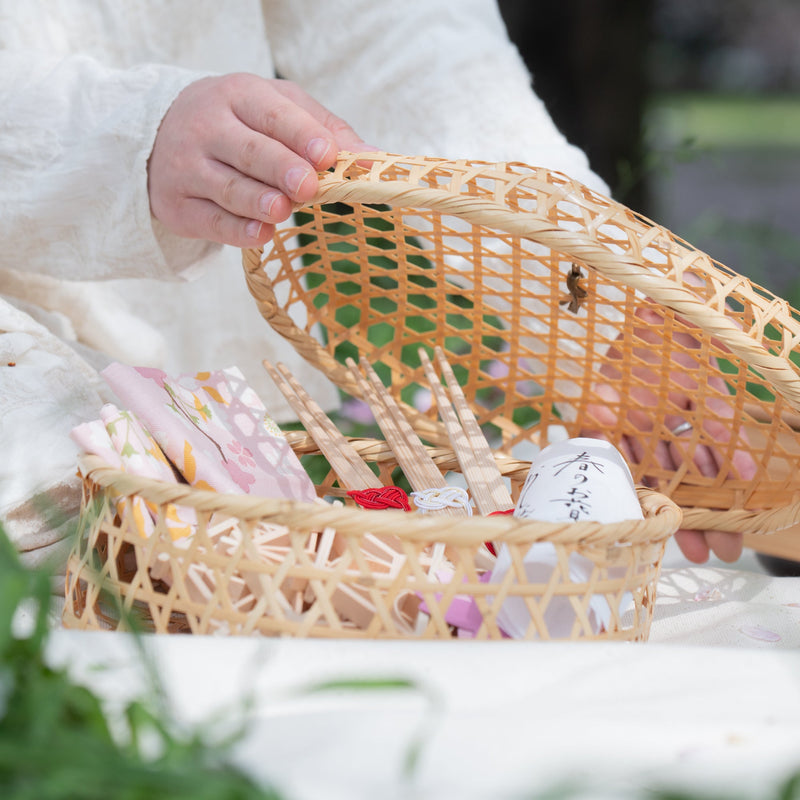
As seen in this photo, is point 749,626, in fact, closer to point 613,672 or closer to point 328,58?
point 613,672

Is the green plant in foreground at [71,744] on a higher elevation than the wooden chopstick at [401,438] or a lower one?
higher

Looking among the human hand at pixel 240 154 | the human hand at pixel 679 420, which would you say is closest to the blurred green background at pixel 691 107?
the human hand at pixel 679 420

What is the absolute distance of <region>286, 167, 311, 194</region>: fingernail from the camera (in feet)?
1.73

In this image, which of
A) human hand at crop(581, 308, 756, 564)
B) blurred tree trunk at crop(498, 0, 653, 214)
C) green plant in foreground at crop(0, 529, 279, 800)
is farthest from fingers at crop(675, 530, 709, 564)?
blurred tree trunk at crop(498, 0, 653, 214)

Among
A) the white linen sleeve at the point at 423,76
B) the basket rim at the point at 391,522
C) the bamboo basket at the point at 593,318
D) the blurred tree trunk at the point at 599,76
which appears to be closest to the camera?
the basket rim at the point at 391,522

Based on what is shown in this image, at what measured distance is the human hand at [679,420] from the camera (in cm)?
69

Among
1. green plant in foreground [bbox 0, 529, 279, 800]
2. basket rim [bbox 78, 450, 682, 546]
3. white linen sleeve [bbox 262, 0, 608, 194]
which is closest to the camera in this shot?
green plant in foreground [bbox 0, 529, 279, 800]

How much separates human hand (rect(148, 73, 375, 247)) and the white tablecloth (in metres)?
0.31

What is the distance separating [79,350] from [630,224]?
19.7 inches

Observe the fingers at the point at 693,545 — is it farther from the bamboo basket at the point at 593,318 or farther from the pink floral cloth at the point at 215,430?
the pink floral cloth at the point at 215,430

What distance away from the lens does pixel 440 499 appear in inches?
22.0

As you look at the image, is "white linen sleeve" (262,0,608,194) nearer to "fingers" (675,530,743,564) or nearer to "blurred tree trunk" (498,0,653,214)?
"fingers" (675,530,743,564)

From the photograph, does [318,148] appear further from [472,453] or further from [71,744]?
[71,744]

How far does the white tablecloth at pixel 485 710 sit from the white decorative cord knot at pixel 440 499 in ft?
0.71
